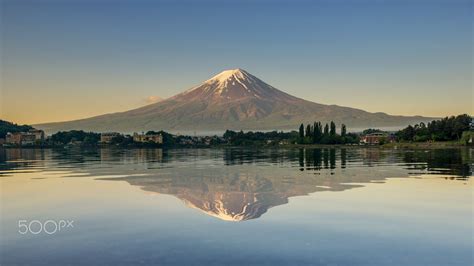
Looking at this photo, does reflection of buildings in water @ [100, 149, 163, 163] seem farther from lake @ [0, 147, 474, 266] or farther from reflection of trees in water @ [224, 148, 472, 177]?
lake @ [0, 147, 474, 266]

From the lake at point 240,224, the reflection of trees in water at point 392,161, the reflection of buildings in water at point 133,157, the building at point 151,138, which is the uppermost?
the building at point 151,138

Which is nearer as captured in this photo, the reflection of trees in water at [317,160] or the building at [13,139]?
the reflection of trees in water at [317,160]

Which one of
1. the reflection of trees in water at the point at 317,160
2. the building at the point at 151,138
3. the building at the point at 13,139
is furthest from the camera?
the building at the point at 13,139

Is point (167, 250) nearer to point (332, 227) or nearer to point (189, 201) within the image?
point (332, 227)

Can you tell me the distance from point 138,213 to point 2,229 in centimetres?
Answer: 428

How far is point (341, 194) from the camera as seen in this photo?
68.7 ft

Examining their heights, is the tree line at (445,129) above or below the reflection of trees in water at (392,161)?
above

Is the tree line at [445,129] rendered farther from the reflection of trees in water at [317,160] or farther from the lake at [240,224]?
the lake at [240,224]

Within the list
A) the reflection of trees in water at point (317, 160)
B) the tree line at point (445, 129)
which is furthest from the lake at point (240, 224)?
the tree line at point (445, 129)

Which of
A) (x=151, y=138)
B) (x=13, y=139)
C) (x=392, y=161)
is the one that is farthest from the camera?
(x=151, y=138)

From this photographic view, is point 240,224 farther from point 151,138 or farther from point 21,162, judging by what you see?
point 151,138

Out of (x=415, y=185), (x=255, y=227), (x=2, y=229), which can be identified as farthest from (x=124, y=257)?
(x=415, y=185)

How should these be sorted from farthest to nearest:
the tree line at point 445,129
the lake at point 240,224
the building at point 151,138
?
the building at point 151,138, the tree line at point 445,129, the lake at point 240,224

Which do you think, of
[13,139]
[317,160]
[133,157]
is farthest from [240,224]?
[13,139]
